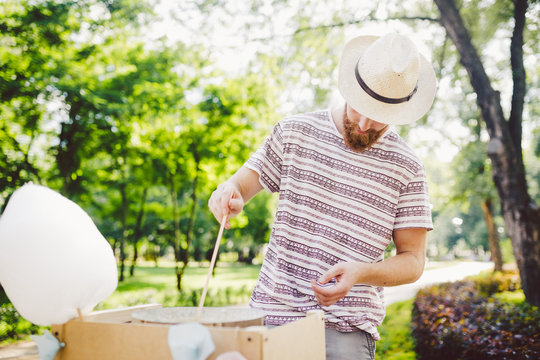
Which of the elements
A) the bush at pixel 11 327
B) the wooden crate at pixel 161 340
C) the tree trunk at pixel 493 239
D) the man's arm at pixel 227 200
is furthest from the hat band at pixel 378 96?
the tree trunk at pixel 493 239

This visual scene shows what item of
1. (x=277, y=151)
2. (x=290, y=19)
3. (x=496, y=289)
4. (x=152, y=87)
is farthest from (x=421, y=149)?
(x=277, y=151)

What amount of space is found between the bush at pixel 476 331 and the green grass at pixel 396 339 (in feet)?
0.93

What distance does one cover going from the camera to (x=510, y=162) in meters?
7.33

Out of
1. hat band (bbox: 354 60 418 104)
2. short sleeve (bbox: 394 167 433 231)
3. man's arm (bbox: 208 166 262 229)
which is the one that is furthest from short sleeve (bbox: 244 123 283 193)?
short sleeve (bbox: 394 167 433 231)

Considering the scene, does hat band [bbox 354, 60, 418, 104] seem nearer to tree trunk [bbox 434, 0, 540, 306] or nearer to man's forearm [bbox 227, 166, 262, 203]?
man's forearm [bbox 227, 166, 262, 203]

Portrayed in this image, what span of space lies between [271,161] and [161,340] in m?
1.16

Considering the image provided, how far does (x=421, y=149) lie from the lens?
1883 cm

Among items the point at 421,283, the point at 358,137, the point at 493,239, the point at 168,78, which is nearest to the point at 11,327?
the point at 168,78

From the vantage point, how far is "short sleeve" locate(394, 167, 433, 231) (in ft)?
6.60

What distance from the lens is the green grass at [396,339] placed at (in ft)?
25.5

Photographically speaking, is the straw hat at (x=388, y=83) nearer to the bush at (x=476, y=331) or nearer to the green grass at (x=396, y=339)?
the bush at (x=476, y=331)

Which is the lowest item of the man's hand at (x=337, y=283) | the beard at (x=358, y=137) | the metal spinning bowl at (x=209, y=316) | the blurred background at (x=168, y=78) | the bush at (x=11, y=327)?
the bush at (x=11, y=327)

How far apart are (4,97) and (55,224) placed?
322 inches

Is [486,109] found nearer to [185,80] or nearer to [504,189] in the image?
[504,189]
